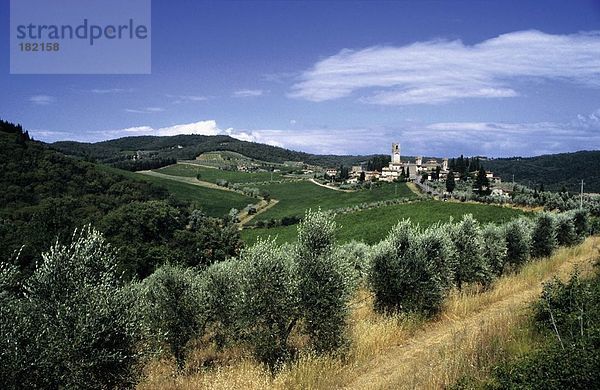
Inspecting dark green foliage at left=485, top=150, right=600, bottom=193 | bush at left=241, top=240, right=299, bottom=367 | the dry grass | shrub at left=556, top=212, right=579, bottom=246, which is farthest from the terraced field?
bush at left=241, top=240, right=299, bottom=367

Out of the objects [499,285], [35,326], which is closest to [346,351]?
[35,326]

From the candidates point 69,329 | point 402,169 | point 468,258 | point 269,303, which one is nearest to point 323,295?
point 269,303

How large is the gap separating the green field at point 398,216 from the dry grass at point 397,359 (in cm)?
4469

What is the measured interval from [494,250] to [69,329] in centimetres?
2052

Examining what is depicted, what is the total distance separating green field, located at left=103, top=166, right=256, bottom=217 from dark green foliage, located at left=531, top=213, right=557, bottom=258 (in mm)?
87589

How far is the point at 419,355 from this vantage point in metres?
11.1

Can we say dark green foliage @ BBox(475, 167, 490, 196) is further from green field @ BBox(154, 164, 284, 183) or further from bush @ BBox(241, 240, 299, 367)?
green field @ BBox(154, 164, 284, 183)

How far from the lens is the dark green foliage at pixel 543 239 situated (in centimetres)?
2772

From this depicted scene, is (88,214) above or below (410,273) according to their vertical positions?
below

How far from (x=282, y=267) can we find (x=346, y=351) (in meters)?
2.92

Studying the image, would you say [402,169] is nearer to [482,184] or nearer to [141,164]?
[482,184]

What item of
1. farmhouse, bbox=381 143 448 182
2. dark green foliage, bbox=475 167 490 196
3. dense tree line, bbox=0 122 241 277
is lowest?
dense tree line, bbox=0 122 241 277

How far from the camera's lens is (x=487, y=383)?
7.05 meters

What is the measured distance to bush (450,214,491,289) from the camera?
19.1 metres
